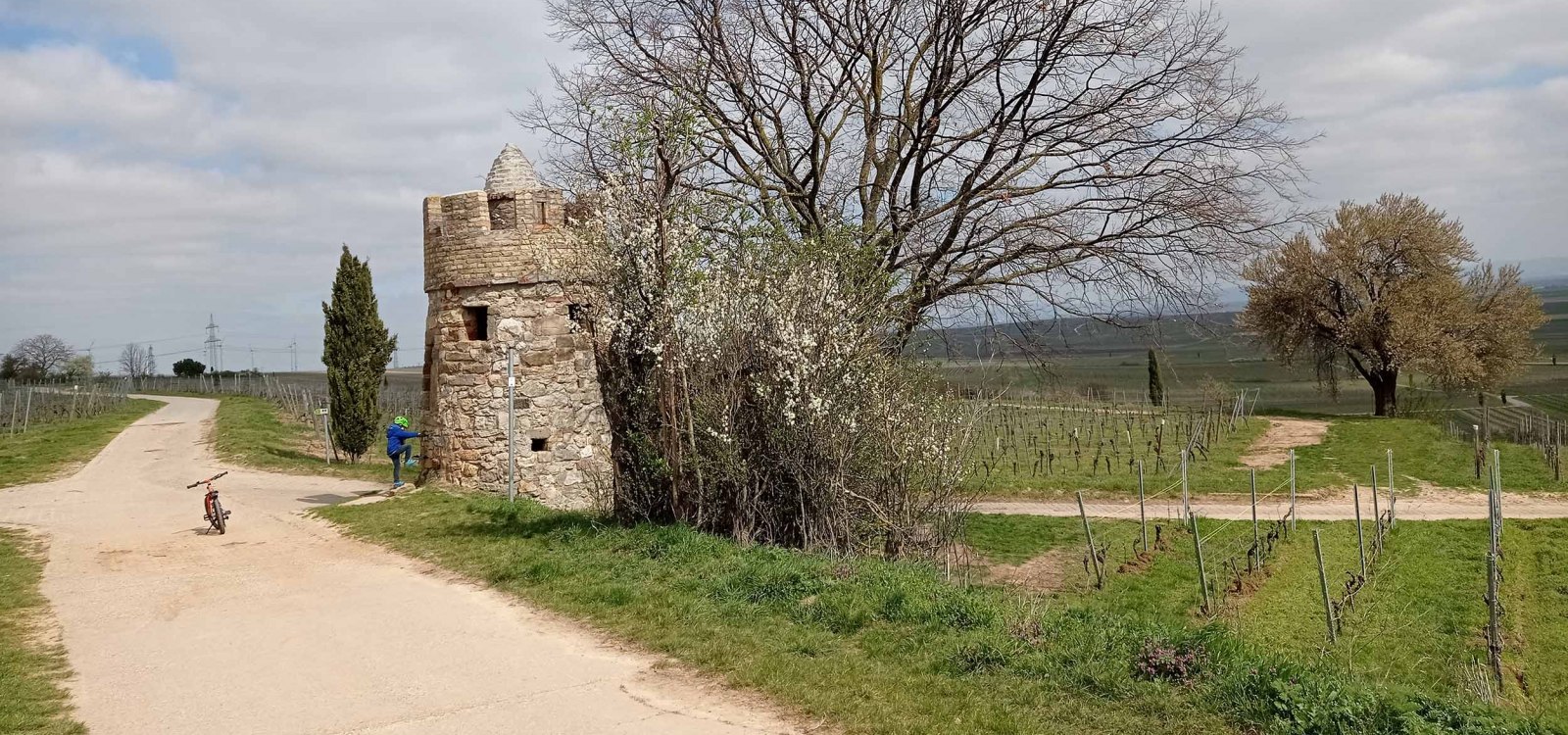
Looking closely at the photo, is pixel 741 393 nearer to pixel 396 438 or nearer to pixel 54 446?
pixel 396 438

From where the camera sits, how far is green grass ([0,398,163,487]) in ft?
72.1

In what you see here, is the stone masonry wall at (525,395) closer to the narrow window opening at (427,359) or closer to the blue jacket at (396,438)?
the narrow window opening at (427,359)

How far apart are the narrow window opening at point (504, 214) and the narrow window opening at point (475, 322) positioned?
1.14m

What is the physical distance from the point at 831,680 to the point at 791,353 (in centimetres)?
440

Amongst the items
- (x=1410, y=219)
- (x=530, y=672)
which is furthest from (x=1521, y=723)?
(x=1410, y=219)

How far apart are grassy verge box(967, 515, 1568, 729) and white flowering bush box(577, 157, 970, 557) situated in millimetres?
2792

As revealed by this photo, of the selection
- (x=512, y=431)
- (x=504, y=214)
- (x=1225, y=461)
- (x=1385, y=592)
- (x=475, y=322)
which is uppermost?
(x=504, y=214)

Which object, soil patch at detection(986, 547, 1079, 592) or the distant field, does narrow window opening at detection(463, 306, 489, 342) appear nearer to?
soil patch at detection(986, 547, 1079, 592)

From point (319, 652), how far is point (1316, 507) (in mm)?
18456

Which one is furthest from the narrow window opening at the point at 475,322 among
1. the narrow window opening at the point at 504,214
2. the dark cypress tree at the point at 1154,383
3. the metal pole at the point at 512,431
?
the dark cypress tree at the point at 1154,383

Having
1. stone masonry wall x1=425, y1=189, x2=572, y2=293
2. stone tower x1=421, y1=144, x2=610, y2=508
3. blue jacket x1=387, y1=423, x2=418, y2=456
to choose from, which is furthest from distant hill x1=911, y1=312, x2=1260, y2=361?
blue jacket x1=387, y1=423, x2=418, y2=456

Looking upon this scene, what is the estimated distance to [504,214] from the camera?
47.7ft

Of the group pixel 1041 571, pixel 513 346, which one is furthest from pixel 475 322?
pixel 1041 571

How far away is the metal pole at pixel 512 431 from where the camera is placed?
13.9 metres
